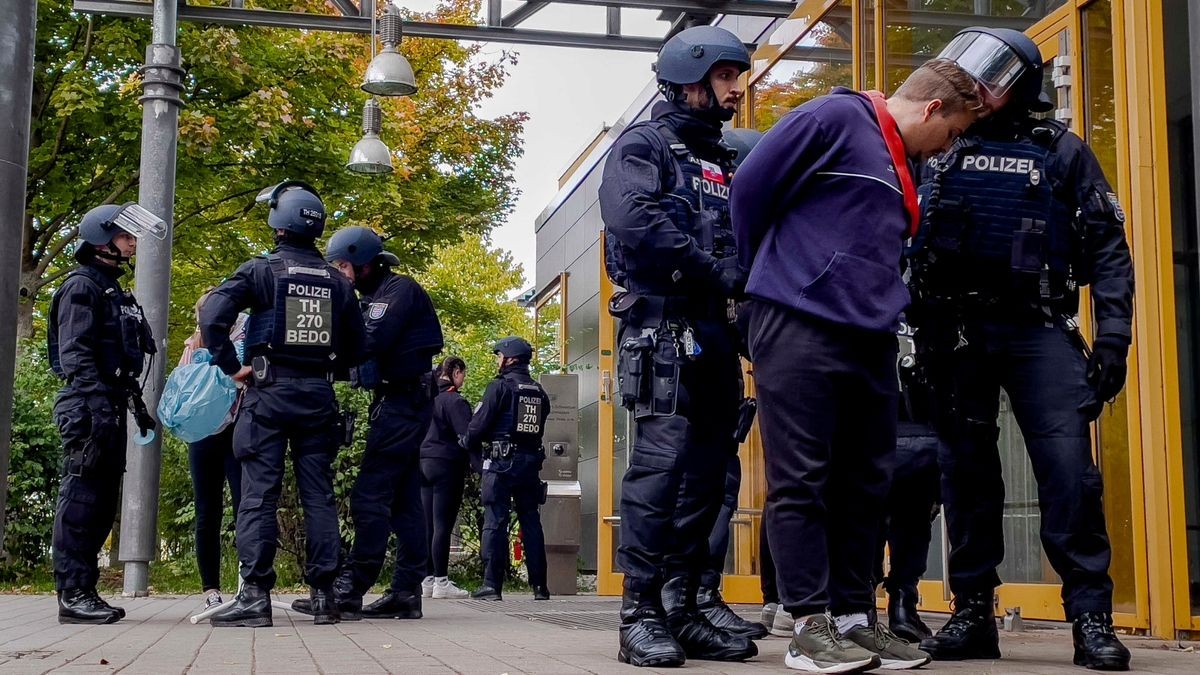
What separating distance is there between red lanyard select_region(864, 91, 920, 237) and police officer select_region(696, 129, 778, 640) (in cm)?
120

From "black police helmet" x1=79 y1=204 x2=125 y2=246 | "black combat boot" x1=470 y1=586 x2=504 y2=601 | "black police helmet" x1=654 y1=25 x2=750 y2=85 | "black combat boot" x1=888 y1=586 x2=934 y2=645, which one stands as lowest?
"black combat boot" x1=470 y1=586 x2=504 y2=601

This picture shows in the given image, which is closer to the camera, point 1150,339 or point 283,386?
point 1150,339

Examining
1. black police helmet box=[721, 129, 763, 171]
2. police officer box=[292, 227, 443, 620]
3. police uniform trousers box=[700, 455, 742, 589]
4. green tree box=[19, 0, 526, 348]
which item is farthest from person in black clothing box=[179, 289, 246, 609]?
green tree box=[19, 0, 526, 348]

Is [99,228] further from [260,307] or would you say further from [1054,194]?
[1054,194]

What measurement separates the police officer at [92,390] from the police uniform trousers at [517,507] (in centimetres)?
477

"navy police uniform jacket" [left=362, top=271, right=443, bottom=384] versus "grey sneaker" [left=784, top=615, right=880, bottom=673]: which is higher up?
"navy police uniform jacket" [left=362, top=271, right=443, bottom=384]

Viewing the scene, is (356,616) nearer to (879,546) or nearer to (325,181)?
(879,546)

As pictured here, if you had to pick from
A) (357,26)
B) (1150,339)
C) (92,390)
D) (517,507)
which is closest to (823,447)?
(1150,339)

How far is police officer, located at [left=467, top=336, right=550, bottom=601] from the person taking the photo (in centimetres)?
1201

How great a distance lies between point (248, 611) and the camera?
7.12m

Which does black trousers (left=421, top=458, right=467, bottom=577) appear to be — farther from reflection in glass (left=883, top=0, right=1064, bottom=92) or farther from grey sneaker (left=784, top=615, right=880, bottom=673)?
grey sneaker (left=784, top=615, right=880, bottom=673)

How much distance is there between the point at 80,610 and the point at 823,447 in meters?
4.77

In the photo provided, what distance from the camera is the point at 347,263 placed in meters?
8.42

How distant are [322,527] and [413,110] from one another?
16649 millimetres
